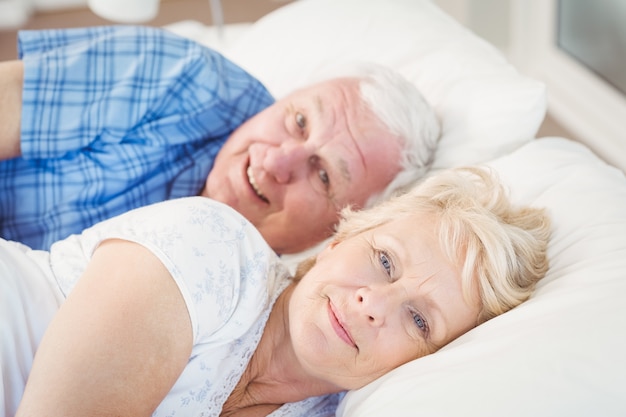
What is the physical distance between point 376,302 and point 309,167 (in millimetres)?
557

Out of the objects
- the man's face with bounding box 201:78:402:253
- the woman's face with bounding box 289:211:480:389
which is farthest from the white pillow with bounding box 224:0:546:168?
the woman's face with bounding box 289:211:480:389

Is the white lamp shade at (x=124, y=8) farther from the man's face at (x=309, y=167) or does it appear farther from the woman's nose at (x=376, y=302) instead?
the woman's nose at (x=376, y=302)

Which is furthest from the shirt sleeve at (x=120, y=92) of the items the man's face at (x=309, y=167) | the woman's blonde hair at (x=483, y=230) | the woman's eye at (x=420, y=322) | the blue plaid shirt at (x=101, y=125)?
the woman's eye at (x=420, y=322)

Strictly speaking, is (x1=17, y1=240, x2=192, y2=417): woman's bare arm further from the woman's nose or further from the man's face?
the man's face

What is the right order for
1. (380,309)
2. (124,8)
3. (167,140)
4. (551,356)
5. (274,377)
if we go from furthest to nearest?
(124,8) < (167,140) < (274,377) < (380,309) < (551,356)

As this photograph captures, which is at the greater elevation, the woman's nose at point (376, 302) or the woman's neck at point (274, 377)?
the woman's nose at point (376, 302)

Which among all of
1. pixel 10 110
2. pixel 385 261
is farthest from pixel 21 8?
pixel 385 261

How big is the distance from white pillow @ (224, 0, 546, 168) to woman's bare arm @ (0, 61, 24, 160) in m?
0.65

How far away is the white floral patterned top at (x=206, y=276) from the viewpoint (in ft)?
3.44

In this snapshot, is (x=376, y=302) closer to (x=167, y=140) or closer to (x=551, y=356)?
(x=551, y=356)

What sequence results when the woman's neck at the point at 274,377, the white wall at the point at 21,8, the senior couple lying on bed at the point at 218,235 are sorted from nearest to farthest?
the senior couple lying on bed at the point at 218,235, the woman's neck at the point at 274,377, the white wall at the point at 21,8

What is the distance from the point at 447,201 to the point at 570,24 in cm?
150

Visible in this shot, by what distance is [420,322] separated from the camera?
3.59 feet

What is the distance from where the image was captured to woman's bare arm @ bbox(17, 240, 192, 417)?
A: 0.93m
